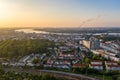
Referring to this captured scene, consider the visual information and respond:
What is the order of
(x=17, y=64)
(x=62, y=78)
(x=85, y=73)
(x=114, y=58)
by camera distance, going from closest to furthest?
1. (x=62, y=78)
2. (x=85, y=73)
3. (x=17, y=64)
4. (x=114, y=58)

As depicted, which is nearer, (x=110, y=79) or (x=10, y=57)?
(x=110, y=79)

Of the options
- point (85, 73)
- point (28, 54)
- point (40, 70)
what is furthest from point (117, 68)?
point (28, 54)

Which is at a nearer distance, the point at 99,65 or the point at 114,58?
the point at 99,65

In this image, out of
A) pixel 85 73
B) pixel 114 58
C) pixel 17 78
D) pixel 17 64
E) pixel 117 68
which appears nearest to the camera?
pixel 17 78

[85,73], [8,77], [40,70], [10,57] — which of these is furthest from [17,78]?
[10,57]

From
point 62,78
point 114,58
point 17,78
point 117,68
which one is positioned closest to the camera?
point 17,78

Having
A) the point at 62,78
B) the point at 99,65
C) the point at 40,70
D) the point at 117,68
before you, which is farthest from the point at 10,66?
the point at 117,68

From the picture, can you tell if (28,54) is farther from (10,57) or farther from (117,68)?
(117,68)

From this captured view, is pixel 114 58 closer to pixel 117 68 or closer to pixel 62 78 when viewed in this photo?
pixel 117 68

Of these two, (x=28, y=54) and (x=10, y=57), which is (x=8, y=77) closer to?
(x=10, y=57)

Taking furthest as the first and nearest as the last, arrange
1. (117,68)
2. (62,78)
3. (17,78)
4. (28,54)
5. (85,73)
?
(28,54) < (117,68) < (85,73) < (62,78) < (17,78)
